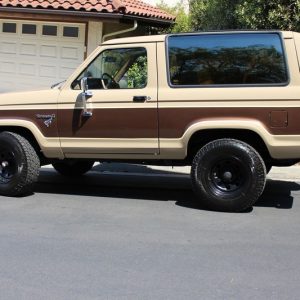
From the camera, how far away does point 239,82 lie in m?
6.45

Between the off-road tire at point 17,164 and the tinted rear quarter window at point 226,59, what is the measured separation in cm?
206

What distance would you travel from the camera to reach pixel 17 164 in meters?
7.21

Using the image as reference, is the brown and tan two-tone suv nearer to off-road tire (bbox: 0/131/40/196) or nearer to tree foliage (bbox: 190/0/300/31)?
off-road tire (bbox: 0/131/40/196)

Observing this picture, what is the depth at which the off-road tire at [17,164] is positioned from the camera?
7156 mm

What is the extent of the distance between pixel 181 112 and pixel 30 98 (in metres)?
1.99

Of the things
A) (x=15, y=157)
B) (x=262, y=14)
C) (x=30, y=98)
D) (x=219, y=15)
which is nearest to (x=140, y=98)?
(x=30, y=98)

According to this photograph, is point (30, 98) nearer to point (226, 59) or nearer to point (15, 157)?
point (15, 157)

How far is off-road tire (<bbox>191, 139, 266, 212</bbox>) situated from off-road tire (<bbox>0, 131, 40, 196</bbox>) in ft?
6.88

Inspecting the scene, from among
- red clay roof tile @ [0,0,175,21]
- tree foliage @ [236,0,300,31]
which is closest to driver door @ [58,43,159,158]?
tree foliage @ [236,0,300,31]

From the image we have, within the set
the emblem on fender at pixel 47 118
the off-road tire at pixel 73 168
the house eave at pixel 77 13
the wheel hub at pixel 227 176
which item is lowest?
the off-road tire at pixel 73 168

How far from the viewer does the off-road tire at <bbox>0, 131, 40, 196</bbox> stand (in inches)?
282

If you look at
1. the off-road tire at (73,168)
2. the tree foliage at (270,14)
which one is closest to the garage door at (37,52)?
the tree foliage at (270,14)

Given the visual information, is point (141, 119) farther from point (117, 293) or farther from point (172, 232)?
point (117, 293)

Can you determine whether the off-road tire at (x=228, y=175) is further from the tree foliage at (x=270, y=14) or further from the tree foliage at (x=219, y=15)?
the tree foliage at (x=219, y=15)
